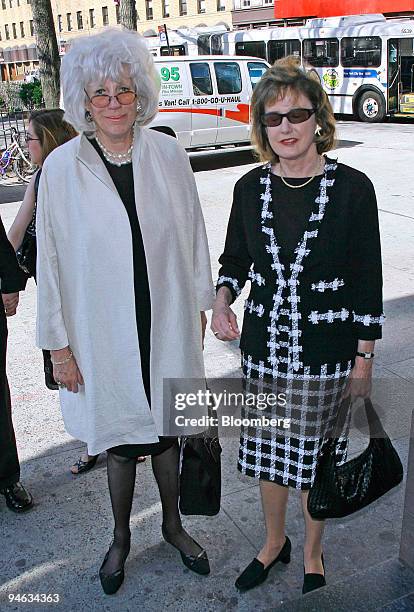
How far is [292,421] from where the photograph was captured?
7.16 ft

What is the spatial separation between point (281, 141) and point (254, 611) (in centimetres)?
160

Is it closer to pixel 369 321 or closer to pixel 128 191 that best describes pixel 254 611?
pixel 369 321

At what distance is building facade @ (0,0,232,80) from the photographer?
4319 centimetres

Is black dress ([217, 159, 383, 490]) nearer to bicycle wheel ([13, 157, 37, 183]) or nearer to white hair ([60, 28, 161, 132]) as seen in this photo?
white hair ([60, 28, 161, 132])

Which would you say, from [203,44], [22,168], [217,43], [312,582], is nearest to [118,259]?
[312,582]

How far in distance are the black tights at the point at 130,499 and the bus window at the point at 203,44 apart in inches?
905

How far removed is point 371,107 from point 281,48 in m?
4.10

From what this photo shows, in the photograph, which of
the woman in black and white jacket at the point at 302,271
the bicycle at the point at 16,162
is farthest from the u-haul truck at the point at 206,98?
the woman in black and white jacket at the point at 302,271

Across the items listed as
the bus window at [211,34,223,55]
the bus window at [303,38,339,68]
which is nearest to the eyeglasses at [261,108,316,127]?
the bus window at [303,38,339,68]

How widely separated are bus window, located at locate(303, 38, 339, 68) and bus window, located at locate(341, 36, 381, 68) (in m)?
0.30

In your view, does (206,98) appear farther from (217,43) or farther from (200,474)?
(217,43)

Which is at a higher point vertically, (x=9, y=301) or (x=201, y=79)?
(x=201, y=79)

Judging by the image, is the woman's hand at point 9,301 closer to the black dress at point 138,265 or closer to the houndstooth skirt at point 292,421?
the black dress at point 138,265

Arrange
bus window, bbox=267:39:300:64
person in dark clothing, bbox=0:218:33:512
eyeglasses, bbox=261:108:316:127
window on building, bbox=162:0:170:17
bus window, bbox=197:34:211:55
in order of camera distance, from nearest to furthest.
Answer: eyeglasses, bbox=261:108:316:127 → person in dark clothing, bbox=0:218:33:512 → bus window, bbox=267:39:300:64 → bus window, bbox=197:34:211:55 → window on building, bbox=162:0:170:17
